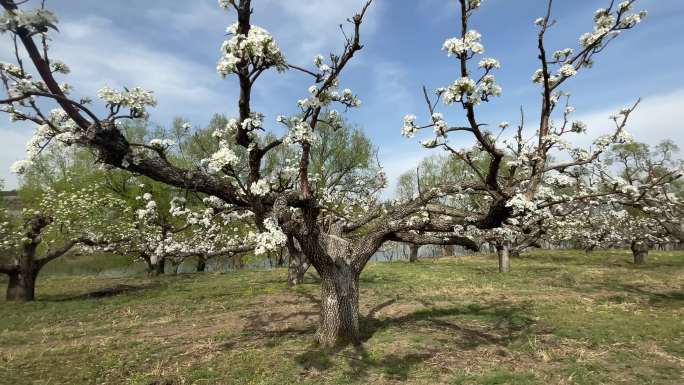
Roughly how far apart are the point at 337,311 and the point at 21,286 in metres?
16.1

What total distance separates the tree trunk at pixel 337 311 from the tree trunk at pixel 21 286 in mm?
15398

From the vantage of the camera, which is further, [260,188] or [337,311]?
[337,311]

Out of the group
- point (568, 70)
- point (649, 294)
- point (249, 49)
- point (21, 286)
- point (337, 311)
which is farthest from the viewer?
point (21, 286)

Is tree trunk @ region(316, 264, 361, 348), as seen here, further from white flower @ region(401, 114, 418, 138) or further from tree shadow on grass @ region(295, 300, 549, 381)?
white flower @ region(401, 114, 418, 138)

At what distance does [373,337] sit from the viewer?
9953 millimetres

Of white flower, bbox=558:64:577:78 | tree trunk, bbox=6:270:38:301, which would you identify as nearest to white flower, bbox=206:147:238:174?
white flower, bbox=558:64:577:78

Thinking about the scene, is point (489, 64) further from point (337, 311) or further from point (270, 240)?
point (337, 311)

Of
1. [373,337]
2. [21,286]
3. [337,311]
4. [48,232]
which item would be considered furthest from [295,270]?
[21,286]

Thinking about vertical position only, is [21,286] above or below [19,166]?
below

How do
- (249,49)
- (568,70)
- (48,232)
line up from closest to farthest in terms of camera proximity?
(249,49), (568,70), (48,232)

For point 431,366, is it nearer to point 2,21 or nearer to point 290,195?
point 290,195

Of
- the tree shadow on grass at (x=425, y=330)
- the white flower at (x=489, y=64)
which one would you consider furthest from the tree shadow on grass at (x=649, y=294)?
the white flower at (x=489, y=64)

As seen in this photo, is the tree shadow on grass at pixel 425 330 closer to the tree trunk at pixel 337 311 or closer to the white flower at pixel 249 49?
the tree trunk at pixel 337 311

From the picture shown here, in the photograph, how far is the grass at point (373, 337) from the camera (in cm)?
786
